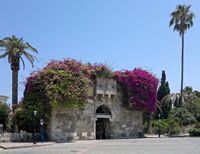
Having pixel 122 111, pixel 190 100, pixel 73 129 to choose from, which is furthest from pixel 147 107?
pixel 190 100

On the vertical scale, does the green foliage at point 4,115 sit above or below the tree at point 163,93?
below

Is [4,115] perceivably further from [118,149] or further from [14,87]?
[118,149]

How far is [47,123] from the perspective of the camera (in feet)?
137

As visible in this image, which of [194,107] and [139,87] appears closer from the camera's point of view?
[139,87]

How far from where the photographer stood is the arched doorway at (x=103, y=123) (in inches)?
1844

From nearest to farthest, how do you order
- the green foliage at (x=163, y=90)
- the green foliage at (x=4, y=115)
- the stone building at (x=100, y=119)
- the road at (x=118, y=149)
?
1. the road at (x=118, y=149)
2. the stone building at (x=100, y=119)
3. the green foliage at (x=4, y=115)
4. the green foliage at (x=163, y=90)

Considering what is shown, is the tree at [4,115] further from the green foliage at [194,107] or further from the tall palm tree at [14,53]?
the green foliage at [194,107]

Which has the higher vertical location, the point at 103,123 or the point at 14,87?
the point at 14,87

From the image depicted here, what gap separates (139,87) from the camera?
47875 mm

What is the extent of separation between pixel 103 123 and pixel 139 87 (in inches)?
226

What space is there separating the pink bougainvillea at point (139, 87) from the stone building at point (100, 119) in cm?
119

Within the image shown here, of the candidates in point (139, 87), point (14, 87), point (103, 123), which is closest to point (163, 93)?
point (139, 87)

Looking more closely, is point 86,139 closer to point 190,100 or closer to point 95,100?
point 95,100

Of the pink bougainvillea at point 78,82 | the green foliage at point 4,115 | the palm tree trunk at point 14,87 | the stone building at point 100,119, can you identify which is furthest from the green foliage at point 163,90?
the palm tree trunk at point 14,87
